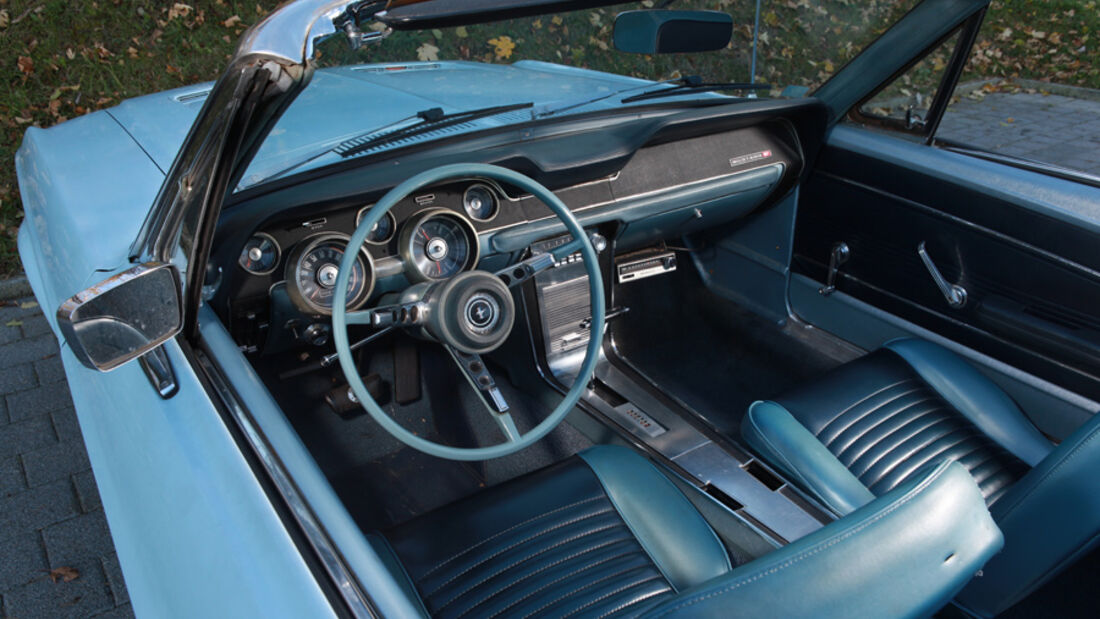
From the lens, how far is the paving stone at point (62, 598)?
2.30 metres

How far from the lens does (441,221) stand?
7.22ft

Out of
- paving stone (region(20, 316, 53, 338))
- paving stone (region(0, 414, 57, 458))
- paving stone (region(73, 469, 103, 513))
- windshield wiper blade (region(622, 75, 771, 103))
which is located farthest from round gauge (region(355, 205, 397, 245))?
paving stone (region(20, 316, 53, 338))

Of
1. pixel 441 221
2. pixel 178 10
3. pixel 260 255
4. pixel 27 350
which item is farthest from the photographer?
pixel 178 10

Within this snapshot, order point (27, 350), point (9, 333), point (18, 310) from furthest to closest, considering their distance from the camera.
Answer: point (18, 310)
point (9, 333)
point (27, 350)

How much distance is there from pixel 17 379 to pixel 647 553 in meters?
2.97

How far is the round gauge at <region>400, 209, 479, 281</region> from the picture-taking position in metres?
2.08

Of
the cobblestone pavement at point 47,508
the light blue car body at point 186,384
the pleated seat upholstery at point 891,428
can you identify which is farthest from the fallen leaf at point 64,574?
the pleated seat upholstery at point 891,428

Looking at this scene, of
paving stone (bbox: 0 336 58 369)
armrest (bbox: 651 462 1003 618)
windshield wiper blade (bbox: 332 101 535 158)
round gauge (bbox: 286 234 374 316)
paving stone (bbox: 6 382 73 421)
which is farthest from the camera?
paving stone (bbox: 0 336 58 369)

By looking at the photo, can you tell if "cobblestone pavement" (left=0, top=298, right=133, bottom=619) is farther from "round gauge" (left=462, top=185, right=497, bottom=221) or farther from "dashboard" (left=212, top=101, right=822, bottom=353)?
"round gauge" (left=462, top=185, right=497, bottom=221)

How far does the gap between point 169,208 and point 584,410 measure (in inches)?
69.0

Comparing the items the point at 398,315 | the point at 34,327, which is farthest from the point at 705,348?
the point at 34,327

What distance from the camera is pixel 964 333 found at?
8.68 feet

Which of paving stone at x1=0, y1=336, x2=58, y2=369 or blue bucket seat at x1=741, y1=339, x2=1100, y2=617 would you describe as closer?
blue bucket seat at x1=741, y1=339, x2=1100, y2=617

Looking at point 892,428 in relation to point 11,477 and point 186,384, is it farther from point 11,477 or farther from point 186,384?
point 11,477
